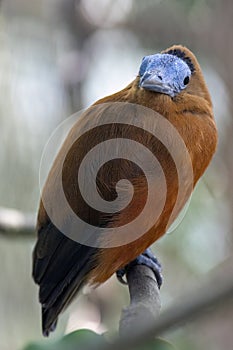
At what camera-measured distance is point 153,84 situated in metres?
1.94

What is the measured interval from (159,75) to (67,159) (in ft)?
1.38

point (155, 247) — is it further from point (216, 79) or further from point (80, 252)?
point (80, 252)

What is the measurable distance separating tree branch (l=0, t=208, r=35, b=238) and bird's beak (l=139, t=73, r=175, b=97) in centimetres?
Answer: 98

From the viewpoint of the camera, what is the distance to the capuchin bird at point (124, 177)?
201 centimetres

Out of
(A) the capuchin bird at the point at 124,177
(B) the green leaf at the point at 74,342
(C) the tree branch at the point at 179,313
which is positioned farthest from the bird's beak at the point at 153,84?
(C) the tree branch at the point at 179,313

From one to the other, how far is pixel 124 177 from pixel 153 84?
0.94 feet

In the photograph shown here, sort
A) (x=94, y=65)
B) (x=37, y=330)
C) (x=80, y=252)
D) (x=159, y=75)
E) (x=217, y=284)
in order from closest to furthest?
(x=217, y=284)
(x=159, y=75)
(x=80, y=252)
(x=94, y=65)
(x=37, y=330)

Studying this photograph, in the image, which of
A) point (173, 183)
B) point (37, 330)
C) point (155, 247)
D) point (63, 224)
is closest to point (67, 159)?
point (63, 224)

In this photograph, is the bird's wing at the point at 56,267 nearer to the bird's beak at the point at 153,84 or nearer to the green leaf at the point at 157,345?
the bird's beak at the point at 153,84

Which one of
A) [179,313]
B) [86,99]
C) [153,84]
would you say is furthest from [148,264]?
[179,313]

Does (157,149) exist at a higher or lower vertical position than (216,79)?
higher

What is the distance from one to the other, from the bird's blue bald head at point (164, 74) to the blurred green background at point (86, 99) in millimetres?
1228

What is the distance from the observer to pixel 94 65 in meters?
3.56

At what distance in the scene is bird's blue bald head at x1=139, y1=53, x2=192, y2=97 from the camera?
194 cm
